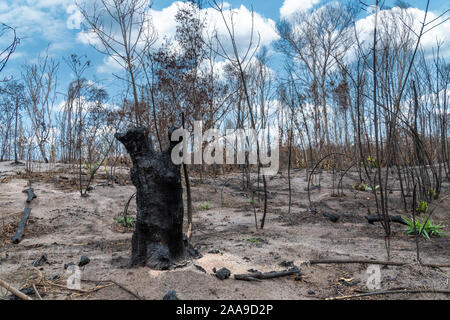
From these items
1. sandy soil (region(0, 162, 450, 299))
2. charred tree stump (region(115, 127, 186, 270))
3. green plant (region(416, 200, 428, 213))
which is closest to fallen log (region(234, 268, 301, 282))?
sandy soil (region(0, 162, 450, 299))

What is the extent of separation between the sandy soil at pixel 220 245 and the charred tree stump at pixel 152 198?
0.59 feet

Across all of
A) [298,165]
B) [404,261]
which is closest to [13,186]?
[404,261]

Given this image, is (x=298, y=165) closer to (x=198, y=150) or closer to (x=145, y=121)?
(x=198, y=150)

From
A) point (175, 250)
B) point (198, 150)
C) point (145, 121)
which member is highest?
point (145, 121)

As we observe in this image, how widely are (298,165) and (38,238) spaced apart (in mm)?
10138

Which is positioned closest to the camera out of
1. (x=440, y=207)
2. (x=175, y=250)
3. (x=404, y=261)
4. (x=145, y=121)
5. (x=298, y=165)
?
(x=175, y=250)

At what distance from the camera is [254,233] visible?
3799 millimetres

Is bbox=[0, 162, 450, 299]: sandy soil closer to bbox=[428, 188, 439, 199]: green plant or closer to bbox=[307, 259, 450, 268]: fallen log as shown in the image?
bbox=[307, 259, 450, 268]: fallen log

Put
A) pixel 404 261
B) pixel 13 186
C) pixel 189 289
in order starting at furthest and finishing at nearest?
pixel 13 186, pixel 404 261, pixel 189 289

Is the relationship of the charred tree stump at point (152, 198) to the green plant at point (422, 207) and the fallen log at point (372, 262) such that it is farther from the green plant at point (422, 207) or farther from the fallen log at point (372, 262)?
the green plant at point (422, 207)

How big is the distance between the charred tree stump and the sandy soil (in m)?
0.18

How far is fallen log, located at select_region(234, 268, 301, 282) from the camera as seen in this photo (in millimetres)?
2102

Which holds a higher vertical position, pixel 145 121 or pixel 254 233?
pixel 145 121

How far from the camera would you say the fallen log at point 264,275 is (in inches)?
82.7
